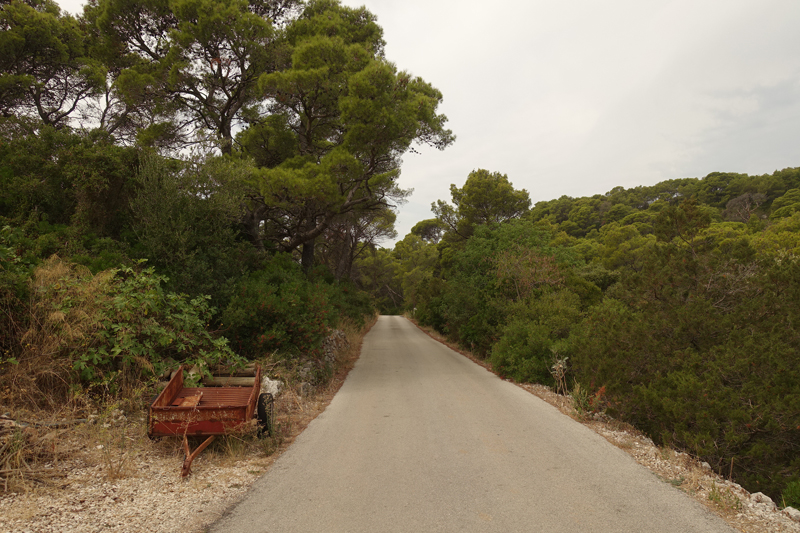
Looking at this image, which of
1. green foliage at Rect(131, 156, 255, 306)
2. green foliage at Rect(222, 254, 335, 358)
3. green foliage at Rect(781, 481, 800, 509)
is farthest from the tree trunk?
green foliage at Rect(781, 481, 800, 509)

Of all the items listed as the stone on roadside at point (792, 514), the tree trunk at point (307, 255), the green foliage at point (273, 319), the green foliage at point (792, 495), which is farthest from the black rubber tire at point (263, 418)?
the tree trunk at point (307, 255)

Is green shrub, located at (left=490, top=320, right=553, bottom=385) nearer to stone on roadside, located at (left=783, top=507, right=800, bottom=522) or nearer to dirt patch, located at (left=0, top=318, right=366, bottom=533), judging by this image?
stone on roadside, located at (left=783, top=507, right=800, bottom=522)

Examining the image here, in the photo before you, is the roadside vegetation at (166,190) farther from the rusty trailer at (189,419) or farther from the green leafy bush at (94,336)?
the rusty trailer at (189,419)

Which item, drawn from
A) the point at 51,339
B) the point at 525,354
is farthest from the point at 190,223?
the point at 525,354

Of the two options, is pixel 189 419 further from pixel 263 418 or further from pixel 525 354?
pixel 525 354

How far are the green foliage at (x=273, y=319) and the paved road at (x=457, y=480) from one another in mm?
2200

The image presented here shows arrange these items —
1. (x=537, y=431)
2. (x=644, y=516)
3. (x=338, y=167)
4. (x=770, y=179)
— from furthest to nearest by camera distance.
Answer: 1. (x=770, y=179)
2. (x=338, y=167)
3. (x=537, y=431)
4. (x=644, y=516)

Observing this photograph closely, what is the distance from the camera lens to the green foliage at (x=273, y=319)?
8688 mm

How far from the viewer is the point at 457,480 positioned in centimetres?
450

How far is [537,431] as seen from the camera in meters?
6.41

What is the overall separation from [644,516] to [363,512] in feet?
8.69

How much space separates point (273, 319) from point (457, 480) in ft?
20.1

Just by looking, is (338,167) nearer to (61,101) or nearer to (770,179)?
(61,101)

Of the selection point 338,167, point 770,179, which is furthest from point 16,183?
point 770,179
